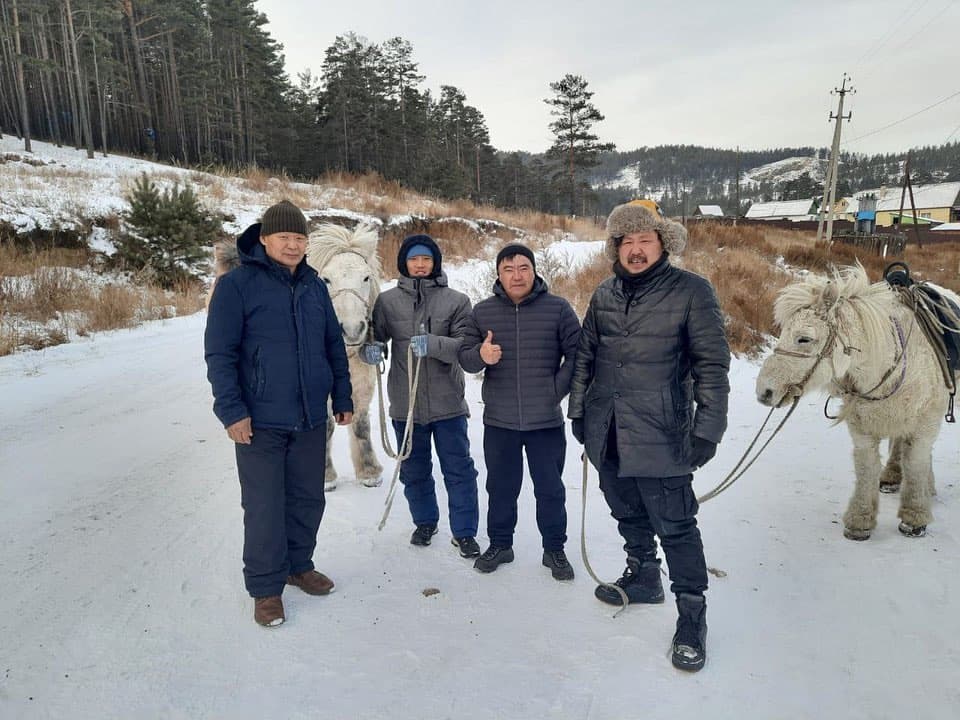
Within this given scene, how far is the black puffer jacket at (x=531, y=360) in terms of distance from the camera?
8.67ft

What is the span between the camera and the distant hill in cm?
9425

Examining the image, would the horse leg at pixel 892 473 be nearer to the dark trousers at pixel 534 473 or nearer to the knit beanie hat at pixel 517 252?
the dark trousers at pixel 534 473

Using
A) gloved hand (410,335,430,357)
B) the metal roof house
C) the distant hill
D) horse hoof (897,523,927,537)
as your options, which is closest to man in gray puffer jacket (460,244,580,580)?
gloved hand (410,335,430,357)

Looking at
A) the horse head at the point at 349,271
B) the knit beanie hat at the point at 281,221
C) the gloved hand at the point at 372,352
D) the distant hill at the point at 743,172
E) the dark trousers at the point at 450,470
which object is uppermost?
the distant hill at the point at 743,172

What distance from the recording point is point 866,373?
3.04 meters

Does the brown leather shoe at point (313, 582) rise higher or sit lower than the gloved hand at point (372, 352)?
lower

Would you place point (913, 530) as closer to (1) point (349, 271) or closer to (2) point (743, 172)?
(1) point (349, 271)

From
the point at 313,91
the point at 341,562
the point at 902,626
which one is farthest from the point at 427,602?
the point at 313,91

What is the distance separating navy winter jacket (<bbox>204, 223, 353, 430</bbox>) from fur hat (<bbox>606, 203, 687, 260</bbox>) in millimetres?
1526

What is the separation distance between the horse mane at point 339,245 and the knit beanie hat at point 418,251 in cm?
61

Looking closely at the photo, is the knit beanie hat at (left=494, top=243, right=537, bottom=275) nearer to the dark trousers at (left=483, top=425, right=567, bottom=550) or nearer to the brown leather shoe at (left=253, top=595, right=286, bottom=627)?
the dark trousers at (left=483, top=425, right=567, bottom=550)

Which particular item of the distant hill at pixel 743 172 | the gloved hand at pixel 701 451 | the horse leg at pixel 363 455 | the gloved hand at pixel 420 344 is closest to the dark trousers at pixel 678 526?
the gloved hand at pixel 701 451

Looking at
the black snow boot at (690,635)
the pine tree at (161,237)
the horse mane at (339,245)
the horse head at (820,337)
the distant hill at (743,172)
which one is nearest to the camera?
the black snow boot at (690,635)

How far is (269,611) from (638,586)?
1.80 metres
